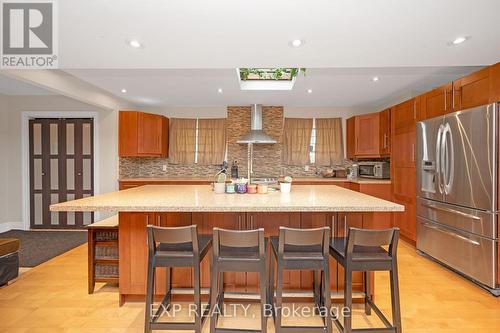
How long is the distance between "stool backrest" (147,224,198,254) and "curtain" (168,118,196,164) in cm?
400

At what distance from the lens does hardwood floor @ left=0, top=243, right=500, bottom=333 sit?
2.15 metres

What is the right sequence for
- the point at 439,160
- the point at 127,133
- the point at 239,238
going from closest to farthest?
the point at 239,238, the point at 439,160, the point at 127,133

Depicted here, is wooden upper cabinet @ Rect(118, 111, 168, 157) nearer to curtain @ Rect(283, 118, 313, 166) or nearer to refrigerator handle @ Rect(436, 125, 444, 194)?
curtain @ Rect(283, 118, 313, 166)

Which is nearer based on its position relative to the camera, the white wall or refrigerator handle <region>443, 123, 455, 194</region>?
refrigerator handle <region>443, 123, 455, 194</region>

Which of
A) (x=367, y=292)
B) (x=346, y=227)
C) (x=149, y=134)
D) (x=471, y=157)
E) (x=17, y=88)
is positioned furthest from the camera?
(x=149, y=134)

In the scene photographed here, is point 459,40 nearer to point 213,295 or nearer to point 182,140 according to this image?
point 213,295

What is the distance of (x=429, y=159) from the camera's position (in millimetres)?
3434

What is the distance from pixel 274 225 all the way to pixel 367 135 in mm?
3475

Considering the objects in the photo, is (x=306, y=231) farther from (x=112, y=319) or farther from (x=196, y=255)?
(x=112, y=319)

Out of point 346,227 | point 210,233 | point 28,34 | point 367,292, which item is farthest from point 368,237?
point 28,34

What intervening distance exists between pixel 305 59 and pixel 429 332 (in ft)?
8.51

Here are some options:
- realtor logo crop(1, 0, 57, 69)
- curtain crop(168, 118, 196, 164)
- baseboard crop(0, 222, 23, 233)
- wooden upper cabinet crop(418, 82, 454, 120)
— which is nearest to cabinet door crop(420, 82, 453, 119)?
wooden upper cabinet crop(418, 82, 454, 120)

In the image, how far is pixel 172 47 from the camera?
256cm

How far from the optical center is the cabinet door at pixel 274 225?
241 centimetres
